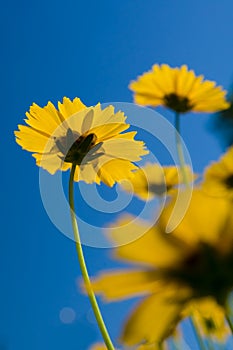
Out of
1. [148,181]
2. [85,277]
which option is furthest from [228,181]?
[85,277]

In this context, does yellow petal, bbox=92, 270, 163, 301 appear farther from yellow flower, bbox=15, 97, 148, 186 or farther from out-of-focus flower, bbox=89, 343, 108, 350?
out-of-focus flower, bbox=89, 343, 108, 350

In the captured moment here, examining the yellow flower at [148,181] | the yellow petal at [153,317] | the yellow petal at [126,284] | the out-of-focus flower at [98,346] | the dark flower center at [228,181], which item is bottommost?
the yellow petal at [153,317]

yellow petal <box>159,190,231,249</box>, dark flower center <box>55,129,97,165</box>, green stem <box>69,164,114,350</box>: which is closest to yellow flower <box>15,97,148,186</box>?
dark flower center <box>55,129,97,165</box>

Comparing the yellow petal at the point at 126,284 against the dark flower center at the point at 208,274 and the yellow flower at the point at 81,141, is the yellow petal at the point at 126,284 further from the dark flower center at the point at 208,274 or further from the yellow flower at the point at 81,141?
the yellow flower at the point at 81,141

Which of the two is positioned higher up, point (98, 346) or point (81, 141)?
point (81, 141)

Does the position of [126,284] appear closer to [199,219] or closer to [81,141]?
[199,219]

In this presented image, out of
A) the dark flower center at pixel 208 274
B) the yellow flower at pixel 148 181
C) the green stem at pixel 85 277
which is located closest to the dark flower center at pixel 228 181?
the yellow flower at pixel 148 181

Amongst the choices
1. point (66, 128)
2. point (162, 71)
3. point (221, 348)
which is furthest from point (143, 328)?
point (162, 71)
